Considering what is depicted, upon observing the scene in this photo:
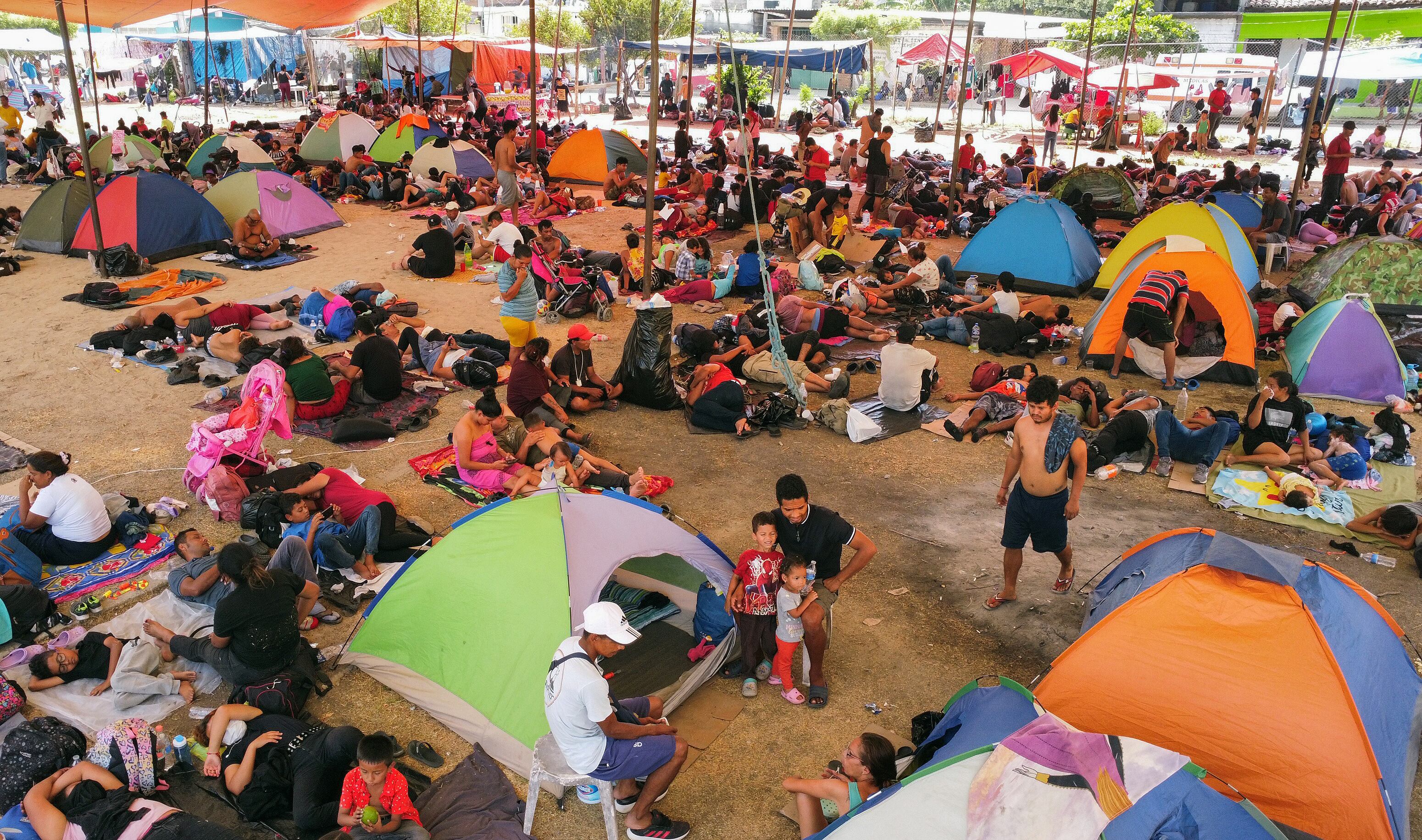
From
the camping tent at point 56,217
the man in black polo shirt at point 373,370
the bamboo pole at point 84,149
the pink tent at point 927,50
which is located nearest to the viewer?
the man in black polo shirt at point 373,370

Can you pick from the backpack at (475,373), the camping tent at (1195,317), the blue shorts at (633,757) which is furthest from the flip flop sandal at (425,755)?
the camping tent at (1195,317)

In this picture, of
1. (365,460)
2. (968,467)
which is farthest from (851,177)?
(365,460)

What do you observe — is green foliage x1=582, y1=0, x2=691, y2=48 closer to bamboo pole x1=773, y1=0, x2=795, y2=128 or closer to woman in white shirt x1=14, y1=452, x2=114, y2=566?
bamboo pole x1=773, y1=0, x2=795, y2=128

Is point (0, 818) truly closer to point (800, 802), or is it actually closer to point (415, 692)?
point (415, 692)

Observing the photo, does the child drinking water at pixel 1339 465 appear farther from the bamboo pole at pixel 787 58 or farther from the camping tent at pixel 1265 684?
the bamboo pole at pixel 787 58

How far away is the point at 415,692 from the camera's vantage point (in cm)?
534

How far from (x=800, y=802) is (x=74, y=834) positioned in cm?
319

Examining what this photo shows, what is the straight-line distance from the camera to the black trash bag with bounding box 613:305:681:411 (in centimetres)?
910

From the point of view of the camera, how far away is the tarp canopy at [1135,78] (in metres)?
26.1

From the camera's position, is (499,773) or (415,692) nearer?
(499,773)

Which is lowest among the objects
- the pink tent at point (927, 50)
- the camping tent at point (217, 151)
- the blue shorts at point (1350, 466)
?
the blue shorts at point (1350, 466)

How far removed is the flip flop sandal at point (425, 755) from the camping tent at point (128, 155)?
17.8 m

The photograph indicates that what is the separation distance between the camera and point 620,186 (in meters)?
19.0

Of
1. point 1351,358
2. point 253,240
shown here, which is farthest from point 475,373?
point 1351,358
